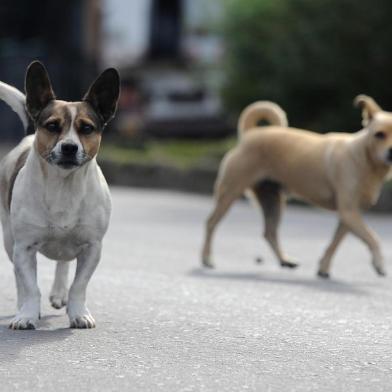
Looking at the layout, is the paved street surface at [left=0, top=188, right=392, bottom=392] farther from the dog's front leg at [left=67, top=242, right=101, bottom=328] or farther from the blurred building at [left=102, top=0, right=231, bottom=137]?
the blurred building at [left=102, top=0, right=231, bottom=137]

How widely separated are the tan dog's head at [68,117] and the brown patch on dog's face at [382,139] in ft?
11.5

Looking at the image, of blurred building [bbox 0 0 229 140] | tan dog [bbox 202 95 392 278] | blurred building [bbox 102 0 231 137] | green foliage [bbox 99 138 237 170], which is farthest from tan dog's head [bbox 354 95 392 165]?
blurred building [bbox 102 0 231 137]

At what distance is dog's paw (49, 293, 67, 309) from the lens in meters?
6.79

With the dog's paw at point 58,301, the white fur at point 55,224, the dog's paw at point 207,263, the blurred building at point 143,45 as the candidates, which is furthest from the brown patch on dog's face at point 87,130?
the blurred building at point 143,45

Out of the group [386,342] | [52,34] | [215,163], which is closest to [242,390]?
[386,342]

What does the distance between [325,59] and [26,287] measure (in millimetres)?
13715

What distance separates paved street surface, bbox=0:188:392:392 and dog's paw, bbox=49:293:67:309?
0.04 meters

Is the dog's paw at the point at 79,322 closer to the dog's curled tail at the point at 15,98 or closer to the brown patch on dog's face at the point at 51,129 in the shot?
the brown patch on dog's face at the point at 51,129

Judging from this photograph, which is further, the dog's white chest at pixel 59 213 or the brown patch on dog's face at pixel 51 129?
the dog's white chest at pixel 59 213

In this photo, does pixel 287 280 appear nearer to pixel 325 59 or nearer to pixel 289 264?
pixel 289 264

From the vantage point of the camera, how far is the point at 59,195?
611cm

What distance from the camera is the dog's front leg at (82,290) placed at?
614 cm

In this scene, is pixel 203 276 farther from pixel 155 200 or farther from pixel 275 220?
pixel 155 200

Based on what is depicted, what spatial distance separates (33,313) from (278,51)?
46.8ft
